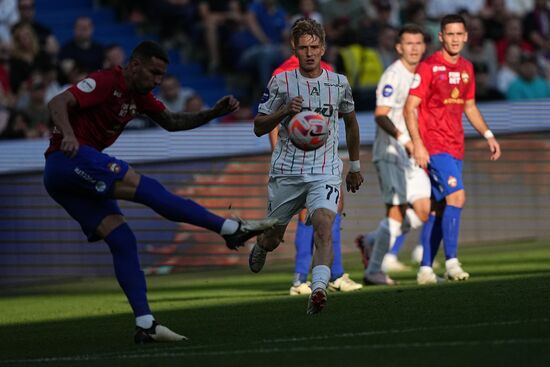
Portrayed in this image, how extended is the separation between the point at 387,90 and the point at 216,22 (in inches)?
357

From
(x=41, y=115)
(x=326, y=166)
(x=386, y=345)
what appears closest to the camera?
(x=386, y=345)

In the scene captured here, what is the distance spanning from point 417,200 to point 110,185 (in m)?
4.94

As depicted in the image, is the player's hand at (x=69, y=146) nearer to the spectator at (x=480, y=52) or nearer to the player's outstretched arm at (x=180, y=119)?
the player's outstretched arm at (x=180, y=119)

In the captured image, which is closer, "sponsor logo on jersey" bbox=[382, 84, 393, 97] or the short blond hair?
the short blond hair

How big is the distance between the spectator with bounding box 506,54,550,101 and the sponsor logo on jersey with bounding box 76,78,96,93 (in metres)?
12.8

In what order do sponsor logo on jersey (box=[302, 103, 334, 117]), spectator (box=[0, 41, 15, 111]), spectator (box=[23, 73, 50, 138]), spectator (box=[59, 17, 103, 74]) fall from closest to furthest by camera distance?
sponsor logo on jersey (box=[302, 103, 334, 117]) < spectator (box=[23, 73, 50, 138]) < spectator (box=[0, 41, 15, 111]) < spectator (box=[59, 17, 103, 74])

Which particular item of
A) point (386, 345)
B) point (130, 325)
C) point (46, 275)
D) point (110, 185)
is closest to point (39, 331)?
point (130, 325)

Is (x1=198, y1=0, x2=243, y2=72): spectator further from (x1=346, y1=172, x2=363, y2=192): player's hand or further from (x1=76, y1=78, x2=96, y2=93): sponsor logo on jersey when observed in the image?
(x1=76, y1=78, x2=96, y2=93): sponsor logo on jersey

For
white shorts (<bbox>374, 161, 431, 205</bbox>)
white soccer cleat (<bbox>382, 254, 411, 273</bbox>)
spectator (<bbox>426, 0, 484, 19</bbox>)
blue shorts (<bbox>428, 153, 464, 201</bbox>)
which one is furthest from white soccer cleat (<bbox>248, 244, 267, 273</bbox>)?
spectator (<bbox>426, 0, 484, 19</bbox>)

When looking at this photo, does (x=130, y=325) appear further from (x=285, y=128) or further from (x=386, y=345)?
(x=386, y=345)

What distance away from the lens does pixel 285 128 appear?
1116 centimetres

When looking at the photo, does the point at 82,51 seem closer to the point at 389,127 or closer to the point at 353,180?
the point at 389,127

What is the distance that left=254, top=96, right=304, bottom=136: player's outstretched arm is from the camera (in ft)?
34.6

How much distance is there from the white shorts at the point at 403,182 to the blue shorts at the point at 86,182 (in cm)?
462
